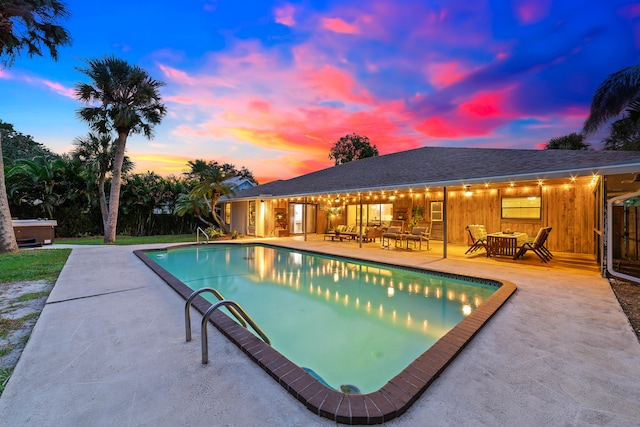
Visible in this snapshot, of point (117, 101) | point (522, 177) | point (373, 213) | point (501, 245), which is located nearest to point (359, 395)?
point (522, 177)

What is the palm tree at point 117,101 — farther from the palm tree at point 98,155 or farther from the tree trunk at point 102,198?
the tree trunk at point 102,198

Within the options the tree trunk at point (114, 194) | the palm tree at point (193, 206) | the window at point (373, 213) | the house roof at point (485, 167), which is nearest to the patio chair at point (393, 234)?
the house roof at point (485, 167)

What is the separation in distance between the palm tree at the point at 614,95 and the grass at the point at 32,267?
2041 cm

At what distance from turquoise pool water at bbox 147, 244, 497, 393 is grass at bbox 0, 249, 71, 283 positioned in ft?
9.26

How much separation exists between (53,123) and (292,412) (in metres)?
23.6

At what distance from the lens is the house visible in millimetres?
7043

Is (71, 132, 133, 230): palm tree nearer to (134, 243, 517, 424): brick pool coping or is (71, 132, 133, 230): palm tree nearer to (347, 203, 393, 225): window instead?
(347, 203, 393, 225): window

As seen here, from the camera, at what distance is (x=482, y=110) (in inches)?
586

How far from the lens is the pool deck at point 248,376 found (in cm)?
202

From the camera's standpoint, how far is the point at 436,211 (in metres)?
14.1

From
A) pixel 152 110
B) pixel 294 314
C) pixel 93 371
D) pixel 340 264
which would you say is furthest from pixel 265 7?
pixel 93 371

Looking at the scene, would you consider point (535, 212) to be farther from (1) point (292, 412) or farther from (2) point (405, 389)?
(1) point (292, 412)

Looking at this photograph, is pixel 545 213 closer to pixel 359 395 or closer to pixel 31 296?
pixel 359 395

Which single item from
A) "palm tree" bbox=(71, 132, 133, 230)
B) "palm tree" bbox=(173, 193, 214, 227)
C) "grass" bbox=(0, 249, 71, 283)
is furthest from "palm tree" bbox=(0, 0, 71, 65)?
"palm tree" bbox=(173, 193, 214, 227)
